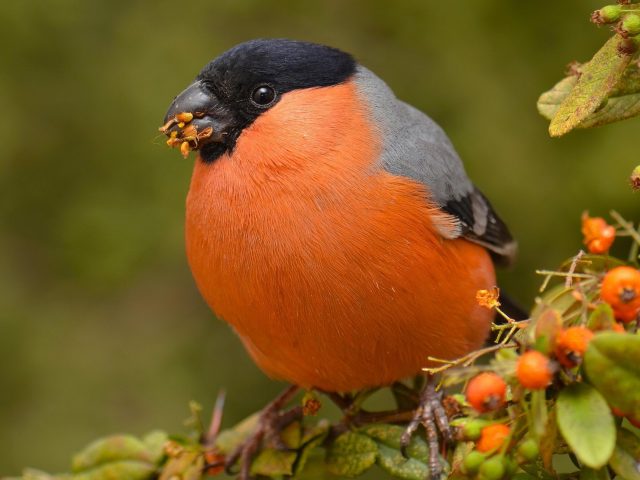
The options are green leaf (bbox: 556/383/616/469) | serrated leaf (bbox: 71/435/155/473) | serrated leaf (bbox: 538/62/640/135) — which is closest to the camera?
→ green leaf (bbox: 556/383/616/469)

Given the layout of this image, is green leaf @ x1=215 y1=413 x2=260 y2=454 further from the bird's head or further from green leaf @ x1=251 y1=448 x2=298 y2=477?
the bird's head

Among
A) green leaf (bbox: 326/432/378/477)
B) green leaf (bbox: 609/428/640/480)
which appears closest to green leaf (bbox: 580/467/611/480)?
green leaf (bbox: 609/428/640/480)

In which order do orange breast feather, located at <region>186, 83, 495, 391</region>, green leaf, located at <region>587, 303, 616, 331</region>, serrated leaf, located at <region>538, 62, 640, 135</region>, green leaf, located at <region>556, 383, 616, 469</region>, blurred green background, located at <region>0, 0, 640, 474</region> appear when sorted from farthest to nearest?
blurred green background, located at <region>0, 0, 640, 474</region> < orange breast feather, located at <region>186, 83, 495, 391</region> < serrated leaf, located at <region>538, 62, 640, 135</region> < green leaf, located at <region>587, 303, 616, 331</region> < green leaf, located at <region>556, 383, 616, 469</region>

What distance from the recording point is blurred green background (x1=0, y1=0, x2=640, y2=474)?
4.66 metres

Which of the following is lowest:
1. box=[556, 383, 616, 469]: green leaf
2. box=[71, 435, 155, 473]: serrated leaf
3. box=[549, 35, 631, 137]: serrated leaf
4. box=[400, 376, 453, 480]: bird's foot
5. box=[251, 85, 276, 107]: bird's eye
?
box=[400, 376, 453, 480]: bird's foot

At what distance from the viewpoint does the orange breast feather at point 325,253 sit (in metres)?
2.85

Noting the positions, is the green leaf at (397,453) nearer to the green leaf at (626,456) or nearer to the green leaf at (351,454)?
the green leaf at (351,454)

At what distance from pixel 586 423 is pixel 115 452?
1740 mm

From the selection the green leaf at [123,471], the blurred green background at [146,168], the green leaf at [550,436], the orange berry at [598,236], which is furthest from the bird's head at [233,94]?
the blurred green background at [146,168]

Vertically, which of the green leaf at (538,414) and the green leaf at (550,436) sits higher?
the green leaf at (538,414)

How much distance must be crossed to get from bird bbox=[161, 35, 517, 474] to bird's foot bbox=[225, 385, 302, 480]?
144 millimetres

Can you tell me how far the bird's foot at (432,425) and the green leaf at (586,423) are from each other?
3.21 feet

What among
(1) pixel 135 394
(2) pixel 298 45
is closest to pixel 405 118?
(2) pixel 298 45

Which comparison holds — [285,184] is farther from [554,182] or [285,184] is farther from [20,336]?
[20,336]
